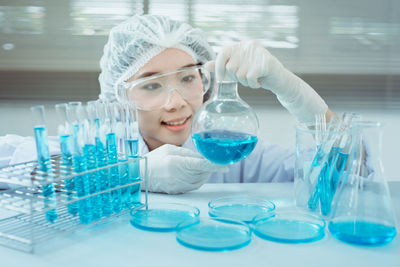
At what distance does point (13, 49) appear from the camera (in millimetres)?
2643

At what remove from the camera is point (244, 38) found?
2.69 metres

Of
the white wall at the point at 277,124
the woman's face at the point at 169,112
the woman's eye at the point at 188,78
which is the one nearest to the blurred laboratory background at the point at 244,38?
the white wall at the point at 277,124

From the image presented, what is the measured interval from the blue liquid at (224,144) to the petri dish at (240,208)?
0.14m

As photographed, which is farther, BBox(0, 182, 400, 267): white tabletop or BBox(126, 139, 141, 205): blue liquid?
BBox(126, 139, 141, 205): blue liquid

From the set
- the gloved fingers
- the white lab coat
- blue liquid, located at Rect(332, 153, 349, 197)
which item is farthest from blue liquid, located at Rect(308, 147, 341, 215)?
the white lab coat

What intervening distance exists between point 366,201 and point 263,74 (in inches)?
19.8

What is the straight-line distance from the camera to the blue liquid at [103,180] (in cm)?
87

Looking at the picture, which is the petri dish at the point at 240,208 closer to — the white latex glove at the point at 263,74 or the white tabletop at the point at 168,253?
the white tabletop at the point at 168,253

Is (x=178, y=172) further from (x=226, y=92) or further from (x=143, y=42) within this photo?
(x=143, y=42)

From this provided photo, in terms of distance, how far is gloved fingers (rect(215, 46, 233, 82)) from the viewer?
38.0 inches

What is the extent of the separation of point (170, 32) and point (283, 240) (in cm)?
113

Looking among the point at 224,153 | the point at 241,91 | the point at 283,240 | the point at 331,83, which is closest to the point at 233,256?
the point at 283,240

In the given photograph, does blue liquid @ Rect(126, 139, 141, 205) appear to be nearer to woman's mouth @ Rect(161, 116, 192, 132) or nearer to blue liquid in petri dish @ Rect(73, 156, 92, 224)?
blue liquid in petri dish @ Rect(73, 156, 92, 224)

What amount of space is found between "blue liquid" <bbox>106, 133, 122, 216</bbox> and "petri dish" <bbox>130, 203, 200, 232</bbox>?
0.05m
